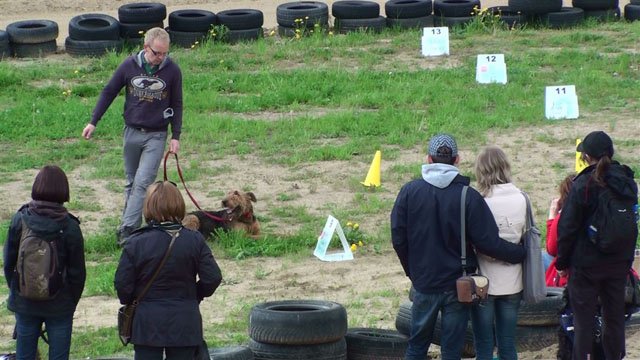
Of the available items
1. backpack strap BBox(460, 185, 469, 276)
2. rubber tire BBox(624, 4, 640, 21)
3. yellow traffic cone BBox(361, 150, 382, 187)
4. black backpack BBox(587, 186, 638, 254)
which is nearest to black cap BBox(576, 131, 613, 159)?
black backpack BBox(587, 186, 638, 254)

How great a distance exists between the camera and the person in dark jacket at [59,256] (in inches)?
289

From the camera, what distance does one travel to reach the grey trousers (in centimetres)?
1152

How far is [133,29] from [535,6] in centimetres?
671

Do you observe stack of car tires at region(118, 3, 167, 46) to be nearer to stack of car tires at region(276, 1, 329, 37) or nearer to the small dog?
stack of car tires at region(276, 1, 329, 37)

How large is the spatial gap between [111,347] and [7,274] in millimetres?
1932

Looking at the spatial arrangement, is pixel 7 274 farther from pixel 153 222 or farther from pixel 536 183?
pixel 536 183

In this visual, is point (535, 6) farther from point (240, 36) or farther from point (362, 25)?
point (240, 36)

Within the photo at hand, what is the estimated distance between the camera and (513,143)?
49.9ft

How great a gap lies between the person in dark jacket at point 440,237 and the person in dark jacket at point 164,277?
132 centimetres

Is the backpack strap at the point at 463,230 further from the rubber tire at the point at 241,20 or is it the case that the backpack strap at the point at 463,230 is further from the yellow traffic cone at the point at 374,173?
the rubber tire at the point at 241,20

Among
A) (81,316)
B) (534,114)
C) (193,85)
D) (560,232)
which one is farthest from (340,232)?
(193,85)

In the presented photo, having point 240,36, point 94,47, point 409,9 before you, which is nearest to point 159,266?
point 94,47

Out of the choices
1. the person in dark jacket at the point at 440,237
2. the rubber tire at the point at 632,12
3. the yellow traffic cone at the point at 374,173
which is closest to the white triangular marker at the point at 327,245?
the yellow traffic cone at the point at 374,173

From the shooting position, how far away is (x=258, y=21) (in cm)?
2073
